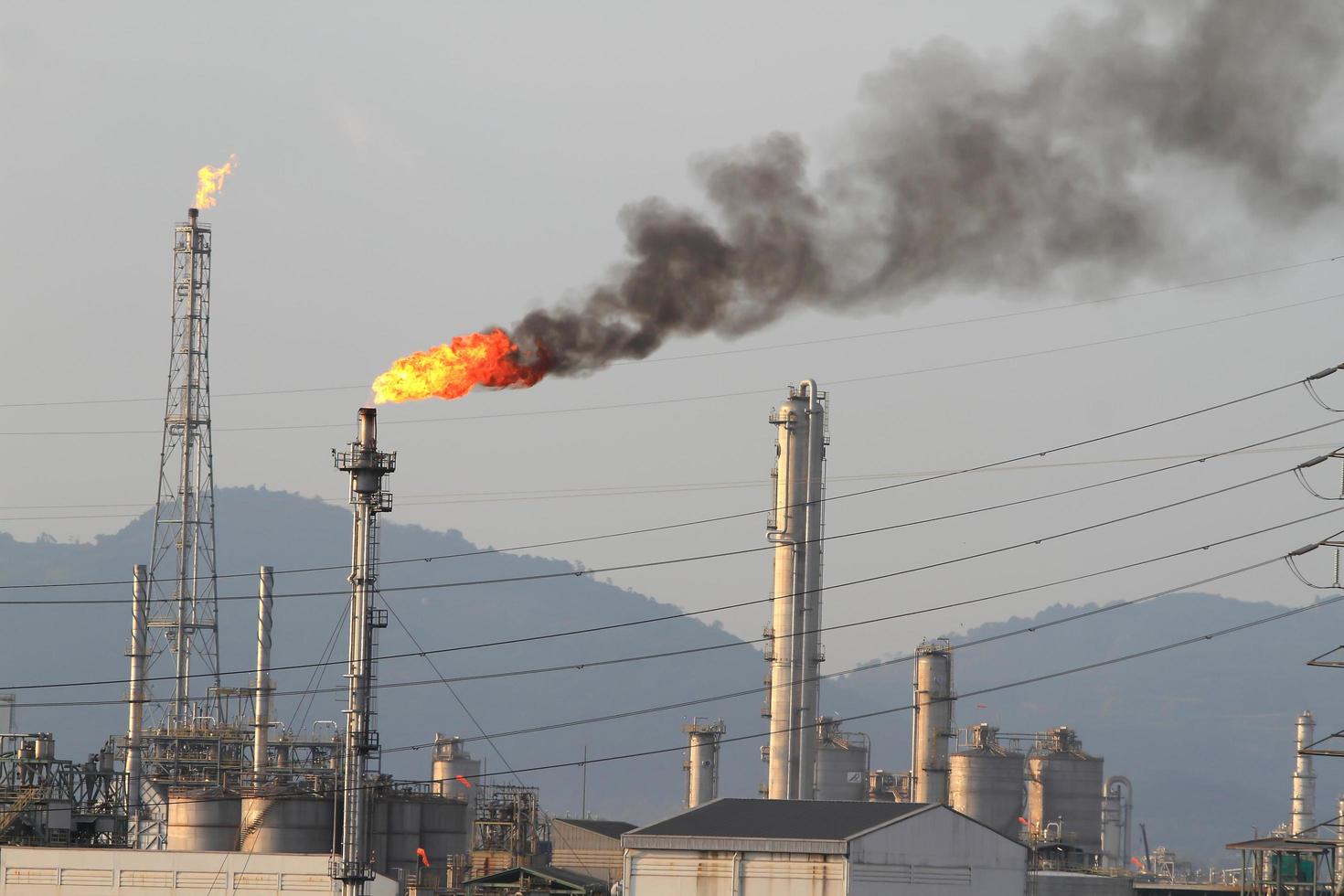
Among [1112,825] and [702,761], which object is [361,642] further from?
[1112,825]

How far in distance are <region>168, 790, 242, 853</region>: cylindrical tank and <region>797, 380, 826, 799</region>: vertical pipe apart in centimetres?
2260

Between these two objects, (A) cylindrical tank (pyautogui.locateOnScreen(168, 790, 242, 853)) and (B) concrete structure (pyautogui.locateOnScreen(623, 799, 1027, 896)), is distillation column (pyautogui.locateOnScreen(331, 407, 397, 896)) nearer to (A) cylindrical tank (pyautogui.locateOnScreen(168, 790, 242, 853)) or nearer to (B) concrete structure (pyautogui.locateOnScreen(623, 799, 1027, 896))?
(B) concrete structure (pyautogui.locateOnScreen(623, 799, 1027, 896))

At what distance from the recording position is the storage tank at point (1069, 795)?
117375 mm

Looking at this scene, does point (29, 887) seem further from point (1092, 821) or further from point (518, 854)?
point (1092, 821)

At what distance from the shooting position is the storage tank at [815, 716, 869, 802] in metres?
109

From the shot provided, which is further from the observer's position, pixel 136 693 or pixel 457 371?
pixel 136 693

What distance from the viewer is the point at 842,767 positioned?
11200 cm

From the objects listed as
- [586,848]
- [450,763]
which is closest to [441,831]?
[586,848]

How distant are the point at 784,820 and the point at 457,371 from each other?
16.9 m

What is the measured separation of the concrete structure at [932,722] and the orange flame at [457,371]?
1655 inches

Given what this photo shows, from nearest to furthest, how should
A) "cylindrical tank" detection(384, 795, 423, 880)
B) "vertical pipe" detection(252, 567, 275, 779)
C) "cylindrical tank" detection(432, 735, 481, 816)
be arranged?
"cylindrical tank" detection(384, 795, 423, 880) → "vertical pipe" detection(252, 567, 275, 779) → "cylindrical tank" detection(432, 735, 481, 816)

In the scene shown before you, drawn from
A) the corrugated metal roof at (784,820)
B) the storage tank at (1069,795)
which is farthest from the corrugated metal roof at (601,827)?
the corrugated metal roof at (784,820)

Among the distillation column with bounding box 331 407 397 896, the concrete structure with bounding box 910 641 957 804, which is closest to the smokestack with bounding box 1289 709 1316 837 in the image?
the concrete structure with bounding box 910 641 957 804

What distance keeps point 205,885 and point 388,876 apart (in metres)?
7.48
